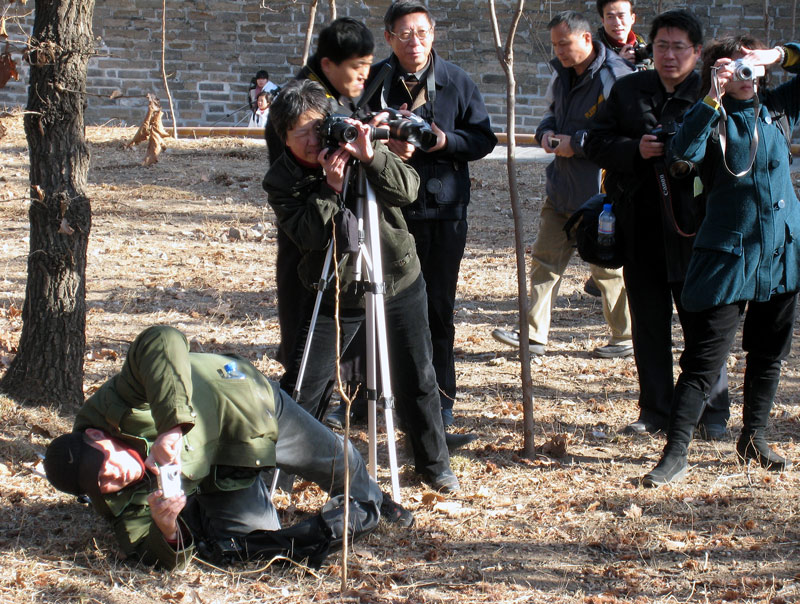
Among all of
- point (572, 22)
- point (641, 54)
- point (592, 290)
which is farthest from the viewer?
point (592, 290)

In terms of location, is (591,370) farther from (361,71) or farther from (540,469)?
(361,71)

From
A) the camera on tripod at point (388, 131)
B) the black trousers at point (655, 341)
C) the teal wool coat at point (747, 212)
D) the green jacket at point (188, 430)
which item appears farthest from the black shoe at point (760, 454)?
the green jacket at point (188, 430)

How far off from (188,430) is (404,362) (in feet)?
3.68

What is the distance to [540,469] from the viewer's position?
4.51 m

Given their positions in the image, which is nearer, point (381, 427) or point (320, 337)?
point (320, 337)

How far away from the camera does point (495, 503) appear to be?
413cm

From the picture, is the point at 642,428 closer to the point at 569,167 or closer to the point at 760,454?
the point at 760,454

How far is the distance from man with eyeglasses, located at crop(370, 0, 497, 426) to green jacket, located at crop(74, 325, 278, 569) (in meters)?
1.44

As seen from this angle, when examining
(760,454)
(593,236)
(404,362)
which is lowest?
(760,454)

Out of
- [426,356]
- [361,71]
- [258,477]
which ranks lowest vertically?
[258,477]

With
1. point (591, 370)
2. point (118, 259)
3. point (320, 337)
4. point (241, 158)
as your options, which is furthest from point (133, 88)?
point (320, 337)

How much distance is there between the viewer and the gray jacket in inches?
229

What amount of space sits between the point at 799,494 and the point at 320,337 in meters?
2.16

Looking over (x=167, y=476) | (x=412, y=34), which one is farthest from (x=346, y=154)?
(x=167, y=476)
